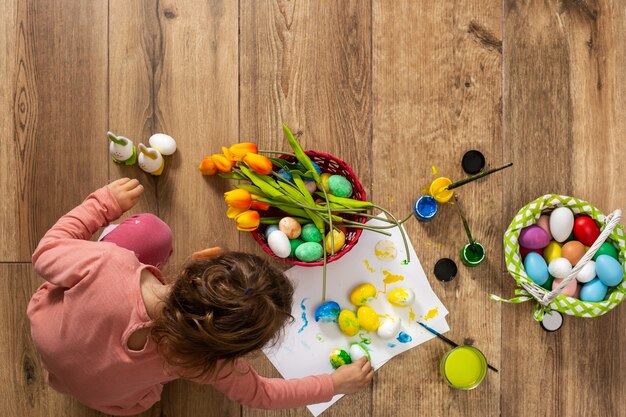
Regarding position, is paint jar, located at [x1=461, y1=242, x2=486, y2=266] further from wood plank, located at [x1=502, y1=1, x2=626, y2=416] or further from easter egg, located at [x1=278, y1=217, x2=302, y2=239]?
easter egg, located at [x1=278, y1=217, x2=302, y2=239]

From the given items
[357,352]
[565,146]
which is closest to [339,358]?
[357,352]

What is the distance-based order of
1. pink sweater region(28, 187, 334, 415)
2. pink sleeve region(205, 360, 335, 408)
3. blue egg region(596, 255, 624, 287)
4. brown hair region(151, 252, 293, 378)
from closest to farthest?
brown hair region(151, 252, 293, 378)
pink sweater region(28, 187, 334, 415)
pink sleeve region(205, 360, 335, 408)
blue egg region(596, 255, 624, 287)

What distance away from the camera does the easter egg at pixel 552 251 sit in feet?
3.18

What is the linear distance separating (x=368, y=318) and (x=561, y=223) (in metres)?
0.41

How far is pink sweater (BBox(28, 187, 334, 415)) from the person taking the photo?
2.25 feet

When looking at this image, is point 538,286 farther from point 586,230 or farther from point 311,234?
point 311,234

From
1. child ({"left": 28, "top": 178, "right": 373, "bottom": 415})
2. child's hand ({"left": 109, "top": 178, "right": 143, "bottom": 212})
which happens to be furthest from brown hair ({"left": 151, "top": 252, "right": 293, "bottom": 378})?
child's hand ({"left": 109, "top": 178, "right": 143, "bottom": 212})

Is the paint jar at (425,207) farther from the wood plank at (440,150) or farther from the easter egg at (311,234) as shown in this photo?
the easter egg at (311,234)

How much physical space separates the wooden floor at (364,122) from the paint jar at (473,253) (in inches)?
0.8

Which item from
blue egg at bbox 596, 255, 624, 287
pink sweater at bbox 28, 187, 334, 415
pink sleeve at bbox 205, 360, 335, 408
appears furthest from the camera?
blue egg at bbox 596, 255, 624, 287

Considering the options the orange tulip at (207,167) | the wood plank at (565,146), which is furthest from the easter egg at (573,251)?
the orange tulip at (207,167)

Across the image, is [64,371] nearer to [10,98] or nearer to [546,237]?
[10,98]

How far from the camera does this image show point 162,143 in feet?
3.08

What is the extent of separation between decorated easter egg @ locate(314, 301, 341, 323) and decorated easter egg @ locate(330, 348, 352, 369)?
2.5 inches
